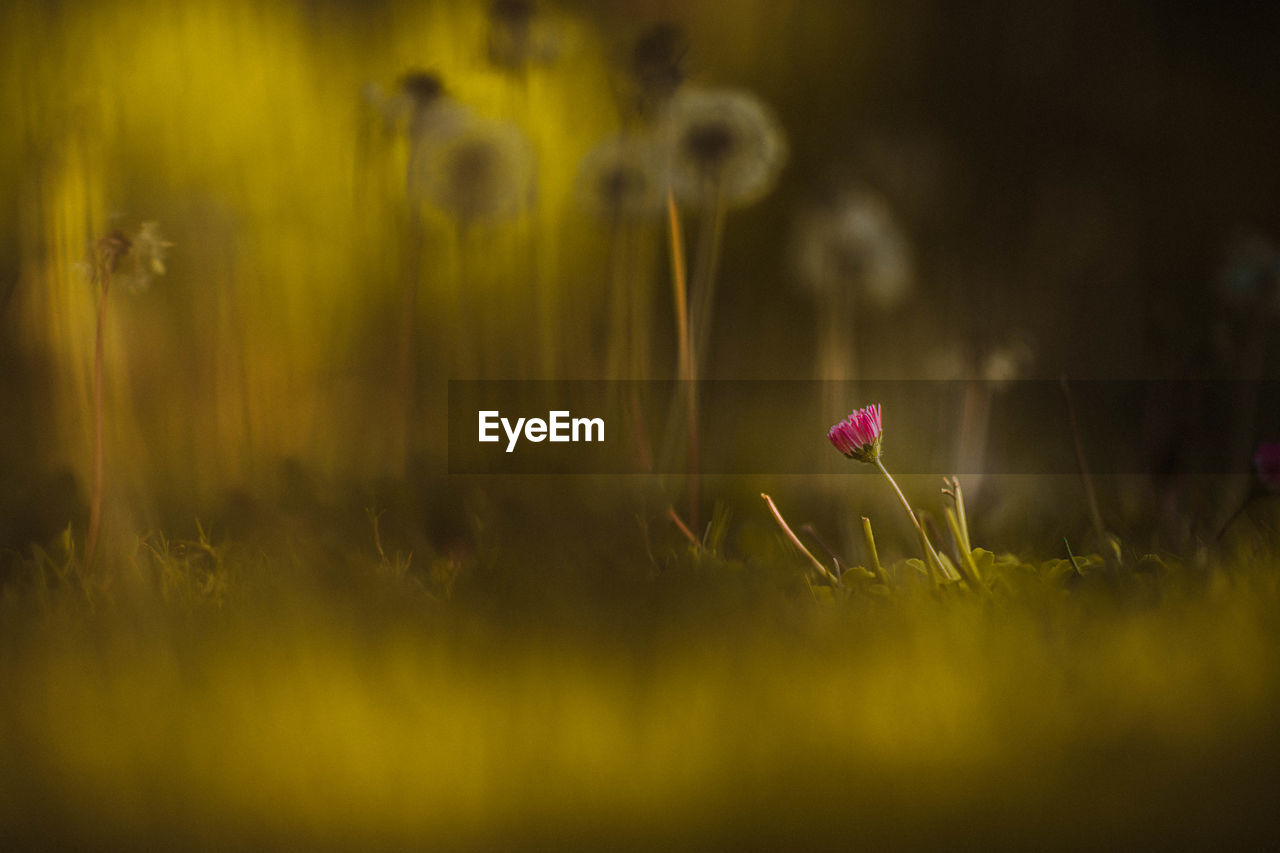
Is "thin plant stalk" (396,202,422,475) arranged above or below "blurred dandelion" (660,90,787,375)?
below

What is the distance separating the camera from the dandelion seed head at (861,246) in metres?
0.41

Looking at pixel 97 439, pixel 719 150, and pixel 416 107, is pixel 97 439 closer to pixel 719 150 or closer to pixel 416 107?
pixel 416 107

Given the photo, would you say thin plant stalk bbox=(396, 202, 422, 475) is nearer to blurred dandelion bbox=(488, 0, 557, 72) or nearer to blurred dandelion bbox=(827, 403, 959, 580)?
blurred dandelion bbox=(488, 0, 557, 72)

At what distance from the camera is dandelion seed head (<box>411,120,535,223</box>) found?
1.26 ft

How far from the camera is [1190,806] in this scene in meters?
0.32

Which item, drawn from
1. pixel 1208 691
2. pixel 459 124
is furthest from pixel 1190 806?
pixel 459 124

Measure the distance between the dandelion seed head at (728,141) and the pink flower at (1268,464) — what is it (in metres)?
0.25

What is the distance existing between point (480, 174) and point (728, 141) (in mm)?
113

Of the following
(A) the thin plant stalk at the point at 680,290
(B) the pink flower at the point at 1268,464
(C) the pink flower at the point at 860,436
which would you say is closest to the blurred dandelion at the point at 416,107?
(A) the thin plant stalk at the point at 680,290

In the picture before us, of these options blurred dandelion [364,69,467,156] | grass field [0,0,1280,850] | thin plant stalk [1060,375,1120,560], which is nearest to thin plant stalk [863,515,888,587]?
grass field [0,0,1280,850]

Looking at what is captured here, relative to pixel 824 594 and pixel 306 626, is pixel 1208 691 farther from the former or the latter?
pixel 306 626

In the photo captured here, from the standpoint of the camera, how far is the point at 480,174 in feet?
1.28

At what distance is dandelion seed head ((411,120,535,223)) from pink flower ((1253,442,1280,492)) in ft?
1.13

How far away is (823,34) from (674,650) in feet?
A: 0.94
